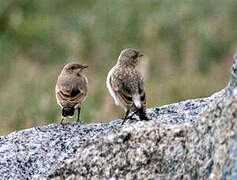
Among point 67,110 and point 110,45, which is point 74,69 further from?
point 110,45

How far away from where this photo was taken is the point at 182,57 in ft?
46.2

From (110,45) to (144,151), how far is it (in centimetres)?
1062

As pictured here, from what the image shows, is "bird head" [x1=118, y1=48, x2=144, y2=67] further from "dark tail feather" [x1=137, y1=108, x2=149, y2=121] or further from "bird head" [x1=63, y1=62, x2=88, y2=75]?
"dark tail feather" [x1=137, y1=108, x2=149, y2=121]

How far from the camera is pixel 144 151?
174 inches

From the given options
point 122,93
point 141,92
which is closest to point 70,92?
point 122,93

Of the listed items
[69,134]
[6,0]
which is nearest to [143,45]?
[6,0]

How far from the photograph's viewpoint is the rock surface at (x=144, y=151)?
3.76 meters

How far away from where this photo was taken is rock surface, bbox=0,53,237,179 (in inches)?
148

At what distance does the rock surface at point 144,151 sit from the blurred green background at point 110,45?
5629 millimetres

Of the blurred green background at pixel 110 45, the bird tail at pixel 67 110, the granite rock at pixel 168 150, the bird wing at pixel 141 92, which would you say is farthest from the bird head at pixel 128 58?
the granite rock at pixel 168 150

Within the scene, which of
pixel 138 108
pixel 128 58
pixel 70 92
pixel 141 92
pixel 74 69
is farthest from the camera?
pixel 74 69

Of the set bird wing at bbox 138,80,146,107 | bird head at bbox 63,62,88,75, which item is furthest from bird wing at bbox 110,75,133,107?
bird head at bbox 63,62,88,75

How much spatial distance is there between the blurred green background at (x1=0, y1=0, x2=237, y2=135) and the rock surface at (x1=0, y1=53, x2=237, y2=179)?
563cm

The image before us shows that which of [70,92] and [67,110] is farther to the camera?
[70,92]
